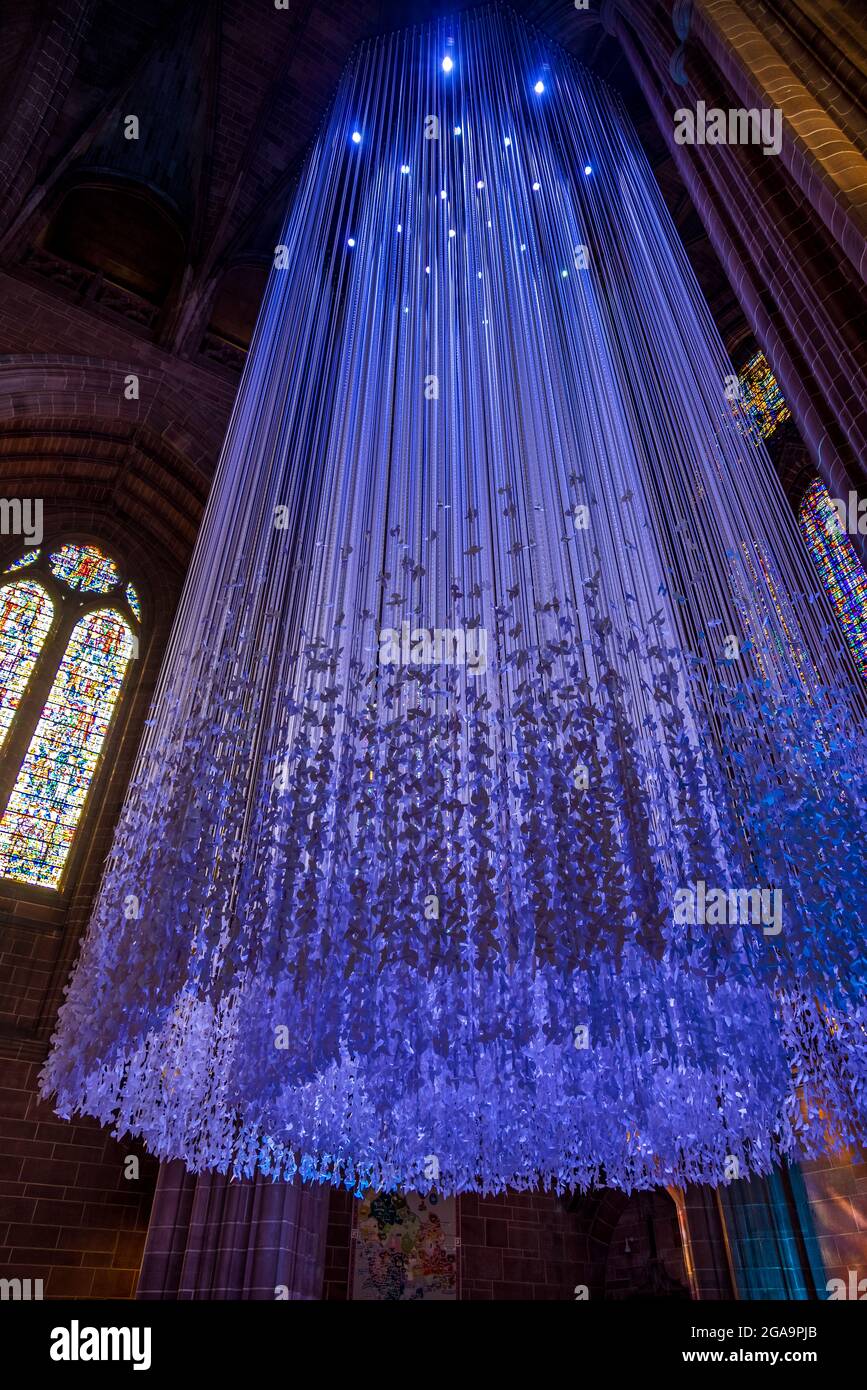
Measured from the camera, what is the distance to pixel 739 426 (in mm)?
5625

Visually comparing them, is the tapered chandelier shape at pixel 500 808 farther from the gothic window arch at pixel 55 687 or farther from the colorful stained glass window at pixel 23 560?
the colorful stained glass window at pixel 23 560

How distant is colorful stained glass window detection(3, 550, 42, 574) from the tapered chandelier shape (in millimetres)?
4975

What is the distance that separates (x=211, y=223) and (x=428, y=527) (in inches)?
308

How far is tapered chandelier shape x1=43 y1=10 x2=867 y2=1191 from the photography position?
4.29m

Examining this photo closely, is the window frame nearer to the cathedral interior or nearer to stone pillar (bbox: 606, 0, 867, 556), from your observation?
the cathedral interior

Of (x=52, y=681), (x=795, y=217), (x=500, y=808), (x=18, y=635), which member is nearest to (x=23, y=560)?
(x=18, y=635)

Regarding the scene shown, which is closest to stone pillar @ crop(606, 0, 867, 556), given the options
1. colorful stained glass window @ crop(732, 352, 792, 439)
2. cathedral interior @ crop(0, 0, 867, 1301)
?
cathedral interior @ crop(0, 0, 867, 1301)

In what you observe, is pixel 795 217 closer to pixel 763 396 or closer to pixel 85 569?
pixel 763 396

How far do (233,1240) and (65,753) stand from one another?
566 cm

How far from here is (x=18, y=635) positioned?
1009 centimetres

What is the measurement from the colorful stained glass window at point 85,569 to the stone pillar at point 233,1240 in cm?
709

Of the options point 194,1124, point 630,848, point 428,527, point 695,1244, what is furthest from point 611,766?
point 695,1244

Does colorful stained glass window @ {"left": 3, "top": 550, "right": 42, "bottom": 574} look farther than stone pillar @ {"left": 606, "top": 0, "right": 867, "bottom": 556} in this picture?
Yes
